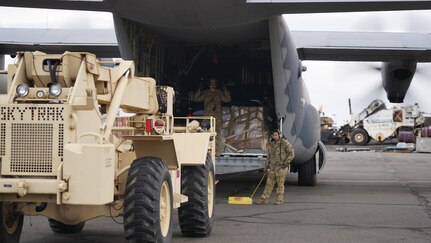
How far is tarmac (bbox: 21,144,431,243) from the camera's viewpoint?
822 cm

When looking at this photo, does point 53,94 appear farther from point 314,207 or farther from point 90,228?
point 314,207

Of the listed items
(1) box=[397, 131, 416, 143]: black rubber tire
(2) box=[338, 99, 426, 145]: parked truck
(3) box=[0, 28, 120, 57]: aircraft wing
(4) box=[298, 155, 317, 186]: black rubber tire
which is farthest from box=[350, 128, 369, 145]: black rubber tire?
(4) box=[298, 155, 317, 186]: black rubber tire

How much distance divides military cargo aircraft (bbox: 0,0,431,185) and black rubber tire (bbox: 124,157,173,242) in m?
5.32

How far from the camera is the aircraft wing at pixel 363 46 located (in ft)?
55.0

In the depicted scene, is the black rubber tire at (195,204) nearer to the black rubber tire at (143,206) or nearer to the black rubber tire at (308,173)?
the black rubber tire at (143,206)

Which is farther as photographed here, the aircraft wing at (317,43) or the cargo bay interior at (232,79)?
the aircraft wing at (317,43)

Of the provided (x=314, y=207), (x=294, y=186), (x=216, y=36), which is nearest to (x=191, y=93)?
(x=216, y=36)

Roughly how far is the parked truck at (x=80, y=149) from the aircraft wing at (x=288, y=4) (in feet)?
13.9

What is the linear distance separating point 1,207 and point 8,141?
0.90 metres

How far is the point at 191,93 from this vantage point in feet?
50.6

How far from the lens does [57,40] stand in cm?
1780

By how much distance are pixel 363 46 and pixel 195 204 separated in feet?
35.0

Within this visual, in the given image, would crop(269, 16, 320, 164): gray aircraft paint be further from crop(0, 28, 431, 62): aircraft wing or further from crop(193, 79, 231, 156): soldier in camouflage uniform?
crop(0, 28, 431, 62): aircraft wing

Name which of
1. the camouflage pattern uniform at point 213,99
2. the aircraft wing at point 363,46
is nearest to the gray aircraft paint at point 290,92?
the camouflage pattern uniform at point 213,99
